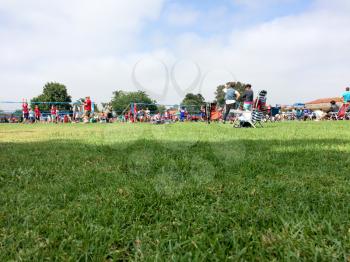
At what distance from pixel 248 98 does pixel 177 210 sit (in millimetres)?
10714

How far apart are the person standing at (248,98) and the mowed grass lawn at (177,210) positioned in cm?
852

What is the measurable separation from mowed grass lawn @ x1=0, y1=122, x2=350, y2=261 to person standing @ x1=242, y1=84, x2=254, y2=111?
335 inches

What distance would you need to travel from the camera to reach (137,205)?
227cm

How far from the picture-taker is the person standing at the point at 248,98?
1223 cm

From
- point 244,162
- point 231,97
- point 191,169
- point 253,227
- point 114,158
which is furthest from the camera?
point 231,97

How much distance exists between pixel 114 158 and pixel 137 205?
2.01m

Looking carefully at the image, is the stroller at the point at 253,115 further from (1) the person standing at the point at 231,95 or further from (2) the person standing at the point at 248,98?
(1) the person standing at the point at 231,95

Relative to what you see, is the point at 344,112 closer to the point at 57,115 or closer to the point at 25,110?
the point at 57,115

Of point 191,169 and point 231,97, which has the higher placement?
point 231,97

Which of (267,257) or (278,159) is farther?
(278,159)

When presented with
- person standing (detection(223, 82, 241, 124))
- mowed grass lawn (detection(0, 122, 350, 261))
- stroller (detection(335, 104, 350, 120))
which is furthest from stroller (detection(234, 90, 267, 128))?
stroller (detection(335, 104, 350, 120))

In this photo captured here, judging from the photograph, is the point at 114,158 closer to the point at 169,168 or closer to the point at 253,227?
the point at 169,168

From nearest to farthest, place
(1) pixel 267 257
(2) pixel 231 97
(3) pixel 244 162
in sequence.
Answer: (1) pixel 267 257
(3) pixel 244 162
(2) pixel 231 97

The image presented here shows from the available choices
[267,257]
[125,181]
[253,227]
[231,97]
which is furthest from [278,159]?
[231,97]
